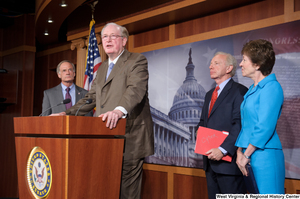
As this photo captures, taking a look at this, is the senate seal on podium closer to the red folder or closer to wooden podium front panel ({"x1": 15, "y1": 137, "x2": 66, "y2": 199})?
wooden podium front panel ({"x1": 15, "y1": 137, "x2": 66, "y2": 199})

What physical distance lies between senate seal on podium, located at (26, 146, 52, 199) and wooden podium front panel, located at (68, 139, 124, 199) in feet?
0.57

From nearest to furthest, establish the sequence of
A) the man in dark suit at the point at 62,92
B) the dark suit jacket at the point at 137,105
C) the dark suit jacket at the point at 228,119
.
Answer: the dark suit jacket at the point at 137,105
the dark suit jacket at the point at 228,119
the man in dark suit at the point at 62,92

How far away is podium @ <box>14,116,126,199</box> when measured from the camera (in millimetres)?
1524

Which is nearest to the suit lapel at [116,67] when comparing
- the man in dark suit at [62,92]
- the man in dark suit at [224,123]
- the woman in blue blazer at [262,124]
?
the woman in blue blazer at [262,124]

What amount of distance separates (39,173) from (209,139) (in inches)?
56.3

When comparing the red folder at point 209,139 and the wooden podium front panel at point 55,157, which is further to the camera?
the red folder at point 209,139

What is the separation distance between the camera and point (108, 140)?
1666 millimetres

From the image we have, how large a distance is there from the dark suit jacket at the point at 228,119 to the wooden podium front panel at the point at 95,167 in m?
1.11

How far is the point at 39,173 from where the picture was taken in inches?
66.6

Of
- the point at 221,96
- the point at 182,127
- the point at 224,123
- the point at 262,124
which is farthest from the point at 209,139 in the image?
the point at 182,127

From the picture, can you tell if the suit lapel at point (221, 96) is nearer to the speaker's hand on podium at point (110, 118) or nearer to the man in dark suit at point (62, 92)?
the speaker's hand on podium at point (110, 118)

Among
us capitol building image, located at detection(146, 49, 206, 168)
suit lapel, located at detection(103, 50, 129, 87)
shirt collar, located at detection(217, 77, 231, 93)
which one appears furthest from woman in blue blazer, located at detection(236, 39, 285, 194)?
us capitol building image, located at detection(146, 49, 206, 168)

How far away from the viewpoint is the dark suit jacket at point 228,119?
A: 8.10 feet

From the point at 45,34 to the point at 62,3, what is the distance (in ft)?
6.37
